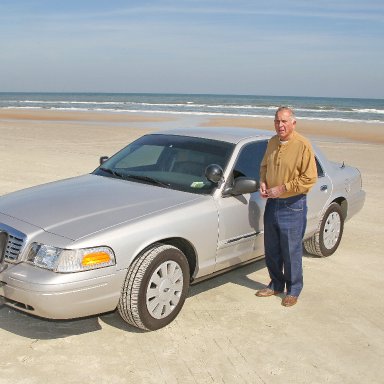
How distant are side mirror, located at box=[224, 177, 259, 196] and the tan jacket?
17 cm

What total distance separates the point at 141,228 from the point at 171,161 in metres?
1.44

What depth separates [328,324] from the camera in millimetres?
4480

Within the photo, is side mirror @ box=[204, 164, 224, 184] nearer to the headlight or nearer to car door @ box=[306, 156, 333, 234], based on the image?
the headlight

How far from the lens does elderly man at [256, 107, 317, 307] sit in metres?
4.50

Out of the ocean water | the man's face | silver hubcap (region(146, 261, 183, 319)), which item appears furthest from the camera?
the ocean water

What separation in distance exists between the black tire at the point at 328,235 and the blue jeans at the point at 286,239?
1.16 m

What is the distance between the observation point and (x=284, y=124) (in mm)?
4480

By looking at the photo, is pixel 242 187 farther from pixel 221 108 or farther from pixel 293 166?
pixel 221 108

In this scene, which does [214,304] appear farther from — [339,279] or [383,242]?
[383,242]

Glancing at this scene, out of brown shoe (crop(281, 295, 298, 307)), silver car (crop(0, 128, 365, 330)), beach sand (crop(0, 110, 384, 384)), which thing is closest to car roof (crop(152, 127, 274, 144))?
silver car (crop(0, 128, 365, 330))

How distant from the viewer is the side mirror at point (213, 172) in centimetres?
466

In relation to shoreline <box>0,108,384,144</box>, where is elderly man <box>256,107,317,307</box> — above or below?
above

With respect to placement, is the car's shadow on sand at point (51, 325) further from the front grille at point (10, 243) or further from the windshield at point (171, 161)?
the windshield at point (171, 161)

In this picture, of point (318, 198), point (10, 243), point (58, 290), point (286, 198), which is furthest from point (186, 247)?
point (318, 198)
